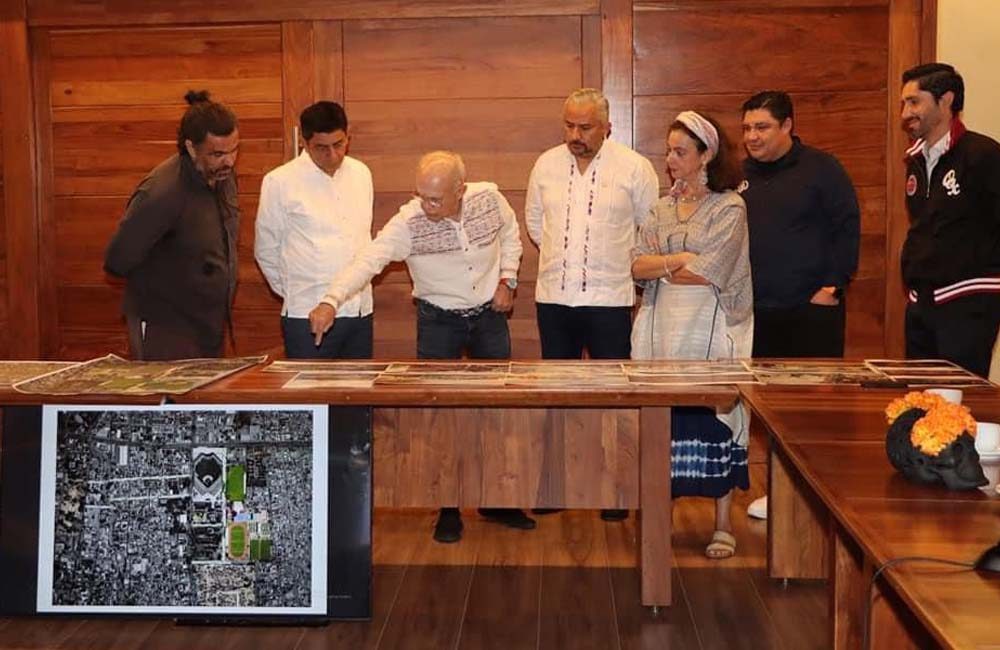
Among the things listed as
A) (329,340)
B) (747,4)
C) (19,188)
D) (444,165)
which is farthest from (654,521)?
(19,188)

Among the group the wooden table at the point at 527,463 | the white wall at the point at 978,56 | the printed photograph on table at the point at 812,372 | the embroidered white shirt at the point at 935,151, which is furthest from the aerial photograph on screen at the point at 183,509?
the white wall at the point at 978,56

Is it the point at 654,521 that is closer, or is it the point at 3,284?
the point at 654,521

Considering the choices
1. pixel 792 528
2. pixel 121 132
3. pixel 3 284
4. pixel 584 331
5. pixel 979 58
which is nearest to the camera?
pixel 792 528

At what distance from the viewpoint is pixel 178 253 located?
4.02 m

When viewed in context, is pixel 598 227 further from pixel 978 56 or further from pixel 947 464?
pixel 947 464

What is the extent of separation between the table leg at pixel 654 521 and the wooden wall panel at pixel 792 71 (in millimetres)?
2240

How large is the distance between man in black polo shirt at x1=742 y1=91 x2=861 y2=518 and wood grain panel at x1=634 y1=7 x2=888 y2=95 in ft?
3.58

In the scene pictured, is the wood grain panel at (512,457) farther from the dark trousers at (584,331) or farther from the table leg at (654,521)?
the dark trousers at (584,331)

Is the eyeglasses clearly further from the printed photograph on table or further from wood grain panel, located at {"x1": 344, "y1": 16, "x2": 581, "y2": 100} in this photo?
wood grain panel, located at {"x1": 344, "y1": 16, "x2": 581, "y2": 100}

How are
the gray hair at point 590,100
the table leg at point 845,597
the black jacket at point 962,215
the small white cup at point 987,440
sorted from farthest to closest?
1. the gray hair at point 590,100
2. the black jacket at point 962,215
3. the table leg at point 845,597
4. the small white cup at point 987,440

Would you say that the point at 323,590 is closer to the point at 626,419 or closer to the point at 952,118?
the point at 626,419

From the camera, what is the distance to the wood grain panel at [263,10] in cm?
541

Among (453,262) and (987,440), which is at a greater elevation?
(453,262)

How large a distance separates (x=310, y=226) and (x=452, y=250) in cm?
55
